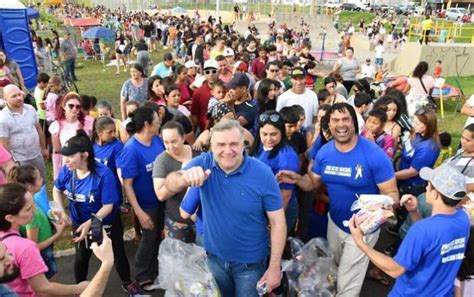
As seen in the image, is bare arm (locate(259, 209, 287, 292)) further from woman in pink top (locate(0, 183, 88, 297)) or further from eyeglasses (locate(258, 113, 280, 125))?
woman in pink top (locate(0, 183, 88, 297))

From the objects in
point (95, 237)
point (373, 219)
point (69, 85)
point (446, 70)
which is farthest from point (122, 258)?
point (446, 70)

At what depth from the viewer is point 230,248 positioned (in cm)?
290

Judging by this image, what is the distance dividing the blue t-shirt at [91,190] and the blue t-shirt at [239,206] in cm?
115

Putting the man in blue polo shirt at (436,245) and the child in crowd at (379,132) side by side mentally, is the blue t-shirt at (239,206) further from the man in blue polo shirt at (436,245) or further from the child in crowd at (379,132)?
the child in crowd at (379,132)

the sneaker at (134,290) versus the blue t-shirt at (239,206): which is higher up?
the blue t-shirt at (239,206)

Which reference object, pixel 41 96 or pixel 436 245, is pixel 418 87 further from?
pixel 41 96

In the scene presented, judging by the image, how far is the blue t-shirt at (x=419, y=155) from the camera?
14.8 ft

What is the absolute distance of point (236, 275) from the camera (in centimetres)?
301

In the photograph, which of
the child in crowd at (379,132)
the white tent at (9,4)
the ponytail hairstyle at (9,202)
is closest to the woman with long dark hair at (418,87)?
the child in crowd at (379,132)

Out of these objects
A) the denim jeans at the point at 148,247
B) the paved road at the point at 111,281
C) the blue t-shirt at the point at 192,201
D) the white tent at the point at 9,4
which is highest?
the white tent at the point at 9,4

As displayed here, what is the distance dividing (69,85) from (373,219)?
12983 mm

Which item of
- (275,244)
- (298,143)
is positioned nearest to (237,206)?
(275,244)

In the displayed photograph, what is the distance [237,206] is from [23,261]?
137 centimetres

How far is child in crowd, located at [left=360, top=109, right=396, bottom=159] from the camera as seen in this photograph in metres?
4.68
